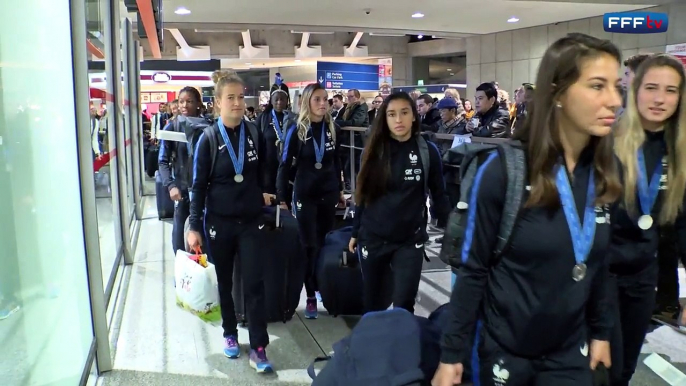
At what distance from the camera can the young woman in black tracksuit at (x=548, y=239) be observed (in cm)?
154

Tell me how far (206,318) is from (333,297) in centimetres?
91

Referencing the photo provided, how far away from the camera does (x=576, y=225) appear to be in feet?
5.19

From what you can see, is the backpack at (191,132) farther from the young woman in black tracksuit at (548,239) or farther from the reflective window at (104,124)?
the young woman in black tracksuit at (548,239)

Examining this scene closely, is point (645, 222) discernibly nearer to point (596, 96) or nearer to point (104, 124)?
point (596, 96)

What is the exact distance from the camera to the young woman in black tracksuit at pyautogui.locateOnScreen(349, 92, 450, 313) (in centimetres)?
317

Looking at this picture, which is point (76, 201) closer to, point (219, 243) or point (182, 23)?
point (219, 243)

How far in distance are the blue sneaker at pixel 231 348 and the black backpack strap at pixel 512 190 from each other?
2485 mm

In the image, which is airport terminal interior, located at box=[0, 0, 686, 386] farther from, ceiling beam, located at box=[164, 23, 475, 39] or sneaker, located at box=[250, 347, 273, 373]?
ceiling beam, located at box=[164, 23, 475, 39]

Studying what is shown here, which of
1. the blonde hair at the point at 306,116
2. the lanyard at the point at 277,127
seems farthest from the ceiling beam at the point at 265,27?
the blonde hair at the point at 306,116

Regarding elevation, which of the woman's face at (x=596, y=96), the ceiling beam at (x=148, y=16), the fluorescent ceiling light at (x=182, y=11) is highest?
the fluorescent ceiling light at (x=182, y=11)

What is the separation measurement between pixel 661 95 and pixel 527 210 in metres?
1.17

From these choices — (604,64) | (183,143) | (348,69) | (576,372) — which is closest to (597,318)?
(576,372)

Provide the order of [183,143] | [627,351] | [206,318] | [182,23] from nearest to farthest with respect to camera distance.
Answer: [627,351] < [206,318] < [183,143] < [182,23]

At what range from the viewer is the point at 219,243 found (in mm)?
3396
